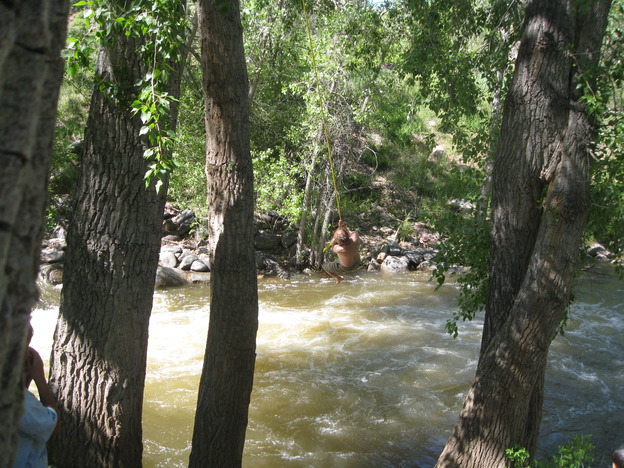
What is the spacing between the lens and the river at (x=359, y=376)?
6.82 meters

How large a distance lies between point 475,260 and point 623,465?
2.25 m

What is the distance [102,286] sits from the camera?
420 cm

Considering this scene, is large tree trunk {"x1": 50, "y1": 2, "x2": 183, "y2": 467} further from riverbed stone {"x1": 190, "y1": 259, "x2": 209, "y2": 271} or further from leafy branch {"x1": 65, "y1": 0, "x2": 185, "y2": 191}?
riverbed stone {"x1": 190, "y1": 259, "x2": 209, "y2": 271}

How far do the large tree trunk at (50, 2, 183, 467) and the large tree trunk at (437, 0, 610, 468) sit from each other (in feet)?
9.01

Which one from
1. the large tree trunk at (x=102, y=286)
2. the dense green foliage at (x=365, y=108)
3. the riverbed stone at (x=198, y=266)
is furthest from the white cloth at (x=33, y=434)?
the riverbed stone at (x=198, y=266)

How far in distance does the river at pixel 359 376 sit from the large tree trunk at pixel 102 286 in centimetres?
220

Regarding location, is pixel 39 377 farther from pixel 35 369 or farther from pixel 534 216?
pixel 534 216

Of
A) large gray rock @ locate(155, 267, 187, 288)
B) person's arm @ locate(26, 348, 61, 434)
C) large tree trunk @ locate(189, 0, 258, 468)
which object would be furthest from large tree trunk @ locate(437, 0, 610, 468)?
large gray rock @ locate(155, 267, 187, 288)

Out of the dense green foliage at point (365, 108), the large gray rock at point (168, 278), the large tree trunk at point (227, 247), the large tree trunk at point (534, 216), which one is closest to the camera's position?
the large tree trunk at point (227, 247)

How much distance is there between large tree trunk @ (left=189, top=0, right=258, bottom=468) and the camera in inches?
162

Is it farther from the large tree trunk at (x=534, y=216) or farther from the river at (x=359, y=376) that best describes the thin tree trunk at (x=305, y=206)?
the large tree trunk at (x=534, y=216)

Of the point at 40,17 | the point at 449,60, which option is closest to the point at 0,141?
the point at 40,17

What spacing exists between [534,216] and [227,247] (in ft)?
8.29

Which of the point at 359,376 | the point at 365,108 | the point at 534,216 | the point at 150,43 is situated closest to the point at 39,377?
the point at 150,43
